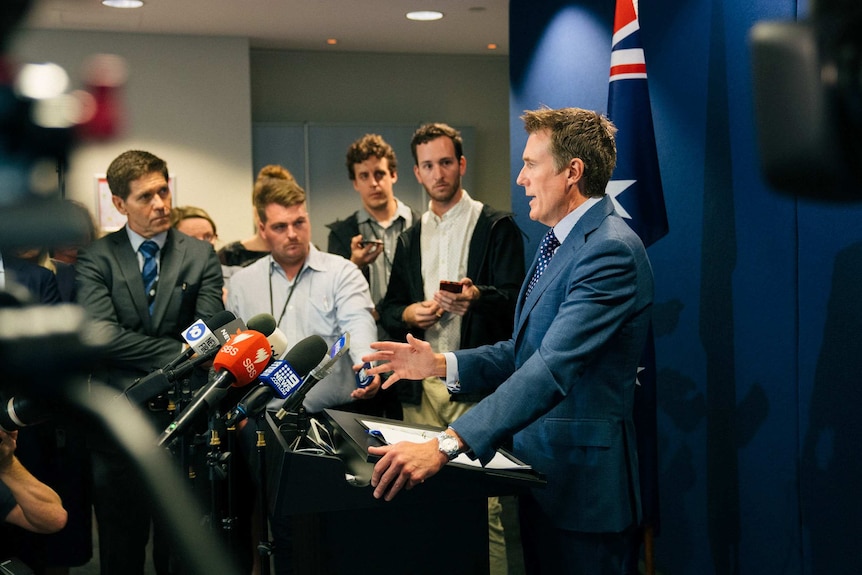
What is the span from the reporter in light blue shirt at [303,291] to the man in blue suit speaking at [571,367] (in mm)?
892

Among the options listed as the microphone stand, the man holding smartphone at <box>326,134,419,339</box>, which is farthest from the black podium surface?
the man holding smartphone at <box>326,134,419,339</box>

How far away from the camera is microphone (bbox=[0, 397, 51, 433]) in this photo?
0.51 meters

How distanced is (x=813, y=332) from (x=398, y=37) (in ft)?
18.5

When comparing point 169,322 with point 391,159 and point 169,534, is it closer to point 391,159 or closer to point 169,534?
point 391,159

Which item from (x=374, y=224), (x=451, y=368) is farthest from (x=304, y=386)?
(x=374, y=224)

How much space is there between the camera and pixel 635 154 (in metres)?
2.97

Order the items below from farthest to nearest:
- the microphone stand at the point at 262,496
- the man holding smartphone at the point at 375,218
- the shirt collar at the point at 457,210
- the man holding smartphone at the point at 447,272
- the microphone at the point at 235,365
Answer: the man holding smartphone at the point at 375,218 < the shirt collar at the point at 457,210 < the man holding smartphone at the point at 447,272 < the microphone stand at the point at 262,496 < the microphone at the point at 235,365

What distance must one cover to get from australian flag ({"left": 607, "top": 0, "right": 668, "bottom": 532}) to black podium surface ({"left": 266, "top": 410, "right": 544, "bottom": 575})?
1.14 meters

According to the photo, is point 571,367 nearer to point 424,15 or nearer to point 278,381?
point 278,381

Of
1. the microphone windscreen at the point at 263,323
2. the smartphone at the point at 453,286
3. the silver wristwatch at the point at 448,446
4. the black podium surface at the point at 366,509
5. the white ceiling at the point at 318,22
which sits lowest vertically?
the black podium surface at the point at 366,509

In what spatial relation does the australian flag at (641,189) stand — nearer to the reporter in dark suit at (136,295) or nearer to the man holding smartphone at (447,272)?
the man holding smartphone at (447,272)

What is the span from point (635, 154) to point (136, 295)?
1.80 m

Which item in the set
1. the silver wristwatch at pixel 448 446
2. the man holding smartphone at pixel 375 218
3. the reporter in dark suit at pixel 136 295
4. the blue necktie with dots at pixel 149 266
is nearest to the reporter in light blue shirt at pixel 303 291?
the reporter in dark suit at pixel 136 295

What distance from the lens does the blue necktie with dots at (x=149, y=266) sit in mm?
3154
